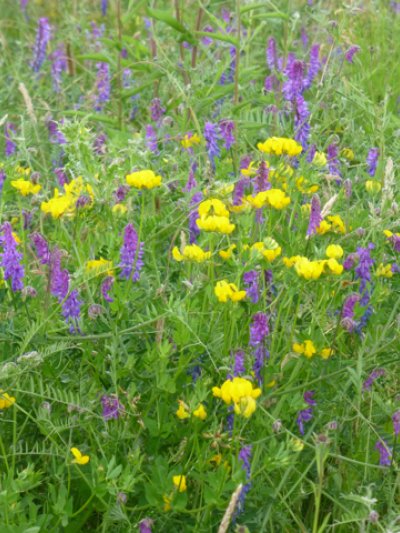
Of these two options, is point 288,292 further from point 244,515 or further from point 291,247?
point 244,515

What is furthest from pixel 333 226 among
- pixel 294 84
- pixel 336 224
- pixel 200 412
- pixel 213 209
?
pixel 294 84

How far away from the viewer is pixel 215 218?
5.53 feet

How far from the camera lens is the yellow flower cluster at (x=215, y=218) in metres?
1.68

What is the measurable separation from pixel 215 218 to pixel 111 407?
38 cm

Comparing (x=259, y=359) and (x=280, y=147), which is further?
(x=280, y=147)

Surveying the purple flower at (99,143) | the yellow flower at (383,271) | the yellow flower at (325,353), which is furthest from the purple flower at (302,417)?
the purple flower at (99,143)

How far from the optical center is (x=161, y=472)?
158 cm

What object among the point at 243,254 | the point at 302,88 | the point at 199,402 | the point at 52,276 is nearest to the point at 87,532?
the point at 199,402

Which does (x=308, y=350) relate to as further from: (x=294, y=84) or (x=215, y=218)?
(x=294, y=84)

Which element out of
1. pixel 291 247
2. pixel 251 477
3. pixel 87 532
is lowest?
pixel 87 532

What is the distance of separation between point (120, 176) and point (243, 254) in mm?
374

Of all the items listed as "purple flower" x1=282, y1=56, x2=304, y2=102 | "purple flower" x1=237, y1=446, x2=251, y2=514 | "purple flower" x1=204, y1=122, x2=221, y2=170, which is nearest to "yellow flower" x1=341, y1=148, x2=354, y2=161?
"purple flower" x1=282, y1=56, x2=304, y2=102

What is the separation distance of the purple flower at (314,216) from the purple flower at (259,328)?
24 centimetres

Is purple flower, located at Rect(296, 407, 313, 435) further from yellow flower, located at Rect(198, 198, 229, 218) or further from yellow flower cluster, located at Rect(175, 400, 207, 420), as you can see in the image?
yellow flower, located at Rect(198, 198, 229, 218)
